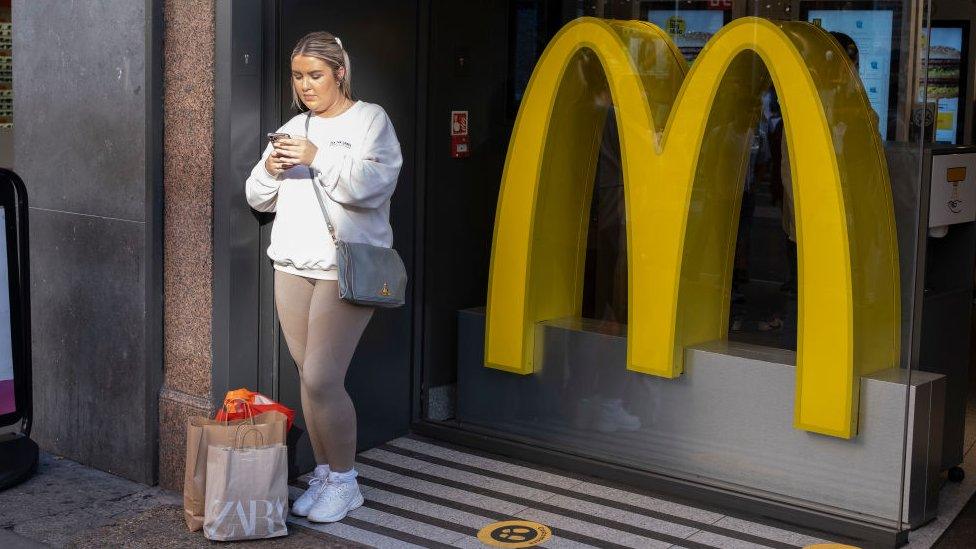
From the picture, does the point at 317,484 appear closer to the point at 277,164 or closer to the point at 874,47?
the point at 277,164

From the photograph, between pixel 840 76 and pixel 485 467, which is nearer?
pixel 840 76

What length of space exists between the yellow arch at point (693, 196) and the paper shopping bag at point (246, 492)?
1.43m

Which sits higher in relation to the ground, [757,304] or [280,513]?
[757,304]

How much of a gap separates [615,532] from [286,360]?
1512mm

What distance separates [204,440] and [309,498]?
0.55 meters

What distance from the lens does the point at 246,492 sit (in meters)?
4.68

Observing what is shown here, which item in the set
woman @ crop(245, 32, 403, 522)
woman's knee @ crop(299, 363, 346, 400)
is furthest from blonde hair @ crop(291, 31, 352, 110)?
woman's knee @ crop(299, 363, 346, 400)

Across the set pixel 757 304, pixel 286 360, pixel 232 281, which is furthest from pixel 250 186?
pixel 757 304

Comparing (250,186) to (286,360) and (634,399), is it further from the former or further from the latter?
(634,399)

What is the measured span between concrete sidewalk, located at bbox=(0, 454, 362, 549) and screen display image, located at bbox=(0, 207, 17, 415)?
359 mm

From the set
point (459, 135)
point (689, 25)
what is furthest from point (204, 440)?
point (689, 25)

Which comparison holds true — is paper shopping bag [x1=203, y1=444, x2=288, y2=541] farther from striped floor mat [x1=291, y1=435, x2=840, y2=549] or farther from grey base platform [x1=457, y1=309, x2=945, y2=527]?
grey base platform [x1=457, y1=309, x2=945, y2=527]

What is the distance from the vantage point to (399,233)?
582 centimetres

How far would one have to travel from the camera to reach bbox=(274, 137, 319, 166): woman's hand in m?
4.62
